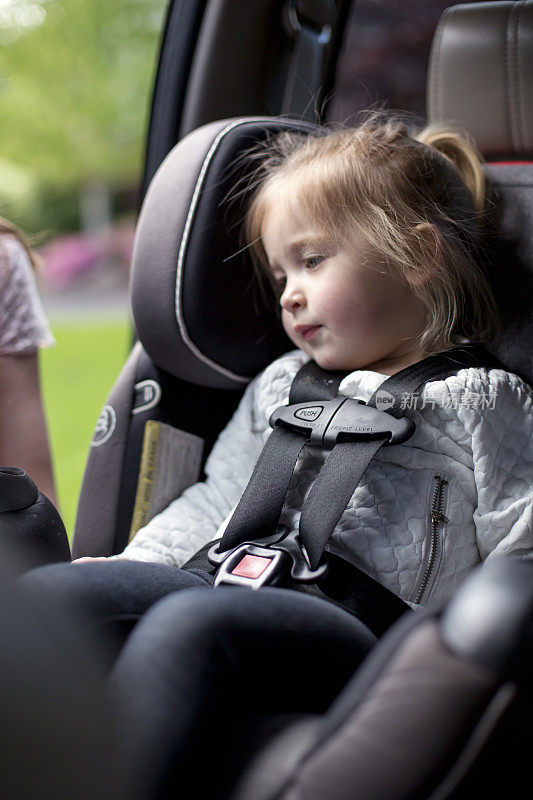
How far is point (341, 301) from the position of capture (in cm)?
115

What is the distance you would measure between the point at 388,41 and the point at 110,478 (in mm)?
1347

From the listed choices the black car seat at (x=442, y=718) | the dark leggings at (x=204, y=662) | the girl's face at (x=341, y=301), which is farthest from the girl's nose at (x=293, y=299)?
the black car seat at (x=442, y=718)

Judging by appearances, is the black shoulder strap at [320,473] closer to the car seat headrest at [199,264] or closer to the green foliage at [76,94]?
the car seat headrest at [199,264]

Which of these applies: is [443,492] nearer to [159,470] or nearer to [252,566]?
[252,566]

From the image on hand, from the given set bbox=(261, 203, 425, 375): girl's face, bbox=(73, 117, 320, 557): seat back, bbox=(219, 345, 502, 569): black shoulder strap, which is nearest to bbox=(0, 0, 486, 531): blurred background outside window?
bbox=(73, 117, 320, 557): seat back

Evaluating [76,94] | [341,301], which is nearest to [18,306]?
[341,301]

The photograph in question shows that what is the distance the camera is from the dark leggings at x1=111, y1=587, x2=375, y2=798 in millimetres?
614

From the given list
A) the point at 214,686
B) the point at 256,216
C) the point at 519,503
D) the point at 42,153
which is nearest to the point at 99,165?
the point at 42,153

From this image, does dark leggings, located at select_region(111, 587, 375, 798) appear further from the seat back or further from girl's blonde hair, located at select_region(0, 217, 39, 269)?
girl's blonde hair, located at select_region(0, 217, 39, 269)

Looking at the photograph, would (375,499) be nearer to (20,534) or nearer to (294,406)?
(294,406)

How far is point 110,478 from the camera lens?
1.29 metres

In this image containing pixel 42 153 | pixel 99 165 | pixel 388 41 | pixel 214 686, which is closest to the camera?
pixel 214 686

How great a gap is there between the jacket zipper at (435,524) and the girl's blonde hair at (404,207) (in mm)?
231

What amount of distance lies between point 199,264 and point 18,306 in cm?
40
